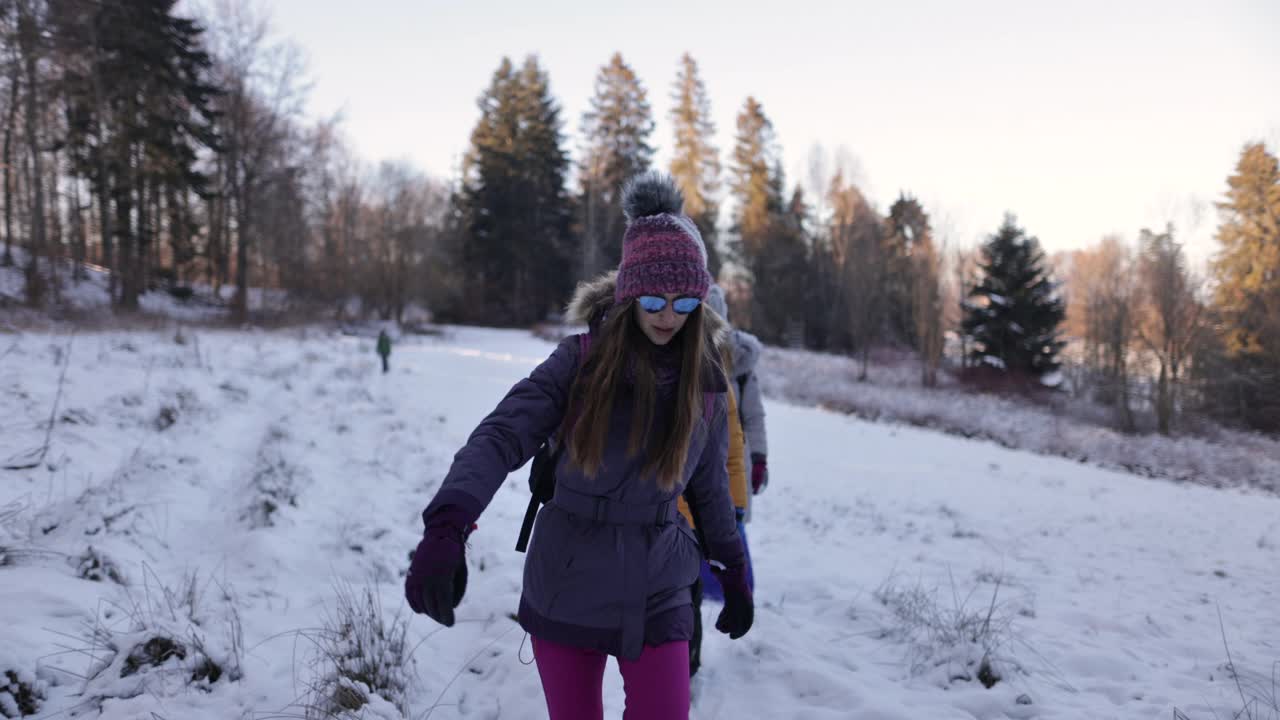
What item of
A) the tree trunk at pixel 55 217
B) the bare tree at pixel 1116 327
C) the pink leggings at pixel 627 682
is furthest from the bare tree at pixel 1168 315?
the tree trunk at pixel 55 217

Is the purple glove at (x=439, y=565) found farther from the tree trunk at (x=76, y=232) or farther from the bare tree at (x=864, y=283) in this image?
the bare tree at (x=864, y=283)

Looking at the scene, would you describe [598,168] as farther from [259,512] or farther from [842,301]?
[259,512]

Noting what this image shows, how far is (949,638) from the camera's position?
142 inches

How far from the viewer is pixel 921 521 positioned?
740 cm

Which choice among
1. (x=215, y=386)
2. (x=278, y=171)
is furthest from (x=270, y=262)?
(x=215, y=386)

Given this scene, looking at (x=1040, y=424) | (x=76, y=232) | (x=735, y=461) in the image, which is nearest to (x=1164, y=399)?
(x=1040, y=424)

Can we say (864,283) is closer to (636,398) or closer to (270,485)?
(270,485)

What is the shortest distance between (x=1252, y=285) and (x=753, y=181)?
921 inches

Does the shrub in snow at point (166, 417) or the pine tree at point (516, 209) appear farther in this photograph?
the pine tree at point (516, 209)

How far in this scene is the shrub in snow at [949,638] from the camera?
3.36 metres

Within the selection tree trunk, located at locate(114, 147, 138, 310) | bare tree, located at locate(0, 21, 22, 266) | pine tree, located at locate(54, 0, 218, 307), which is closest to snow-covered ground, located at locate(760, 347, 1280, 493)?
bare tree, located at locate(0, 21, 22, 266)

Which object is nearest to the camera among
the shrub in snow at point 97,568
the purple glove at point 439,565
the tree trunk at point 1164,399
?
the purple glove at point 439,565

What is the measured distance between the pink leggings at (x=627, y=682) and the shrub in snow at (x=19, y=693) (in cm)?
214

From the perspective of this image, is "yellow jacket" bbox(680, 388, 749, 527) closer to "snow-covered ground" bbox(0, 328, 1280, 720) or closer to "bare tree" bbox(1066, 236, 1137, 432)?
"snow-covered ground" bbox(0, 328, 1280, 720)
